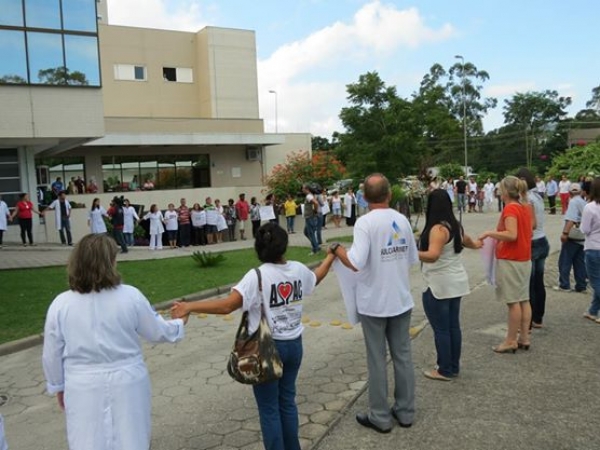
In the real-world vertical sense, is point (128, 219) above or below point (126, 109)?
below

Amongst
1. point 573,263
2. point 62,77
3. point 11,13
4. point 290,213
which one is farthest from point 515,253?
point 11,13

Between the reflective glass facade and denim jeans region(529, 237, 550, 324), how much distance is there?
17968mm

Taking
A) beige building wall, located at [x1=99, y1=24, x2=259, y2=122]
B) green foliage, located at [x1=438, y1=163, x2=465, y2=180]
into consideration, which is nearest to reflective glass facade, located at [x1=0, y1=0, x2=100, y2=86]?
beige building wall, located at [x1=99, y1=24, x2=259, y2=122]

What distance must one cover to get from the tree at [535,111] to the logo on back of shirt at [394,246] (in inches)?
2927

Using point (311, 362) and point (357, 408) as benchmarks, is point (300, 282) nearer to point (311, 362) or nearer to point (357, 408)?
point (357, 408)

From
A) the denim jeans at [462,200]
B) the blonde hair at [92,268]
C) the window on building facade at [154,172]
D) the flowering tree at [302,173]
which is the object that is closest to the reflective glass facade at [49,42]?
the window on building facade at [154,172]

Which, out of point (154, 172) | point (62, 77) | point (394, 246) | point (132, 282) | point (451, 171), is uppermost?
point (62, 77)

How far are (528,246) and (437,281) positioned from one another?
140cm

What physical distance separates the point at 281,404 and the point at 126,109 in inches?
1370

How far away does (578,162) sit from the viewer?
105ft

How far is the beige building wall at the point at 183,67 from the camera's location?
116 feet

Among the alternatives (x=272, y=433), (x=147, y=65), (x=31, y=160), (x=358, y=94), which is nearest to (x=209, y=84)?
(x=147, y=65)

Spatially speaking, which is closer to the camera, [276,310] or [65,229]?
[276,310]

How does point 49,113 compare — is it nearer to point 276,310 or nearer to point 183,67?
point 276,310
